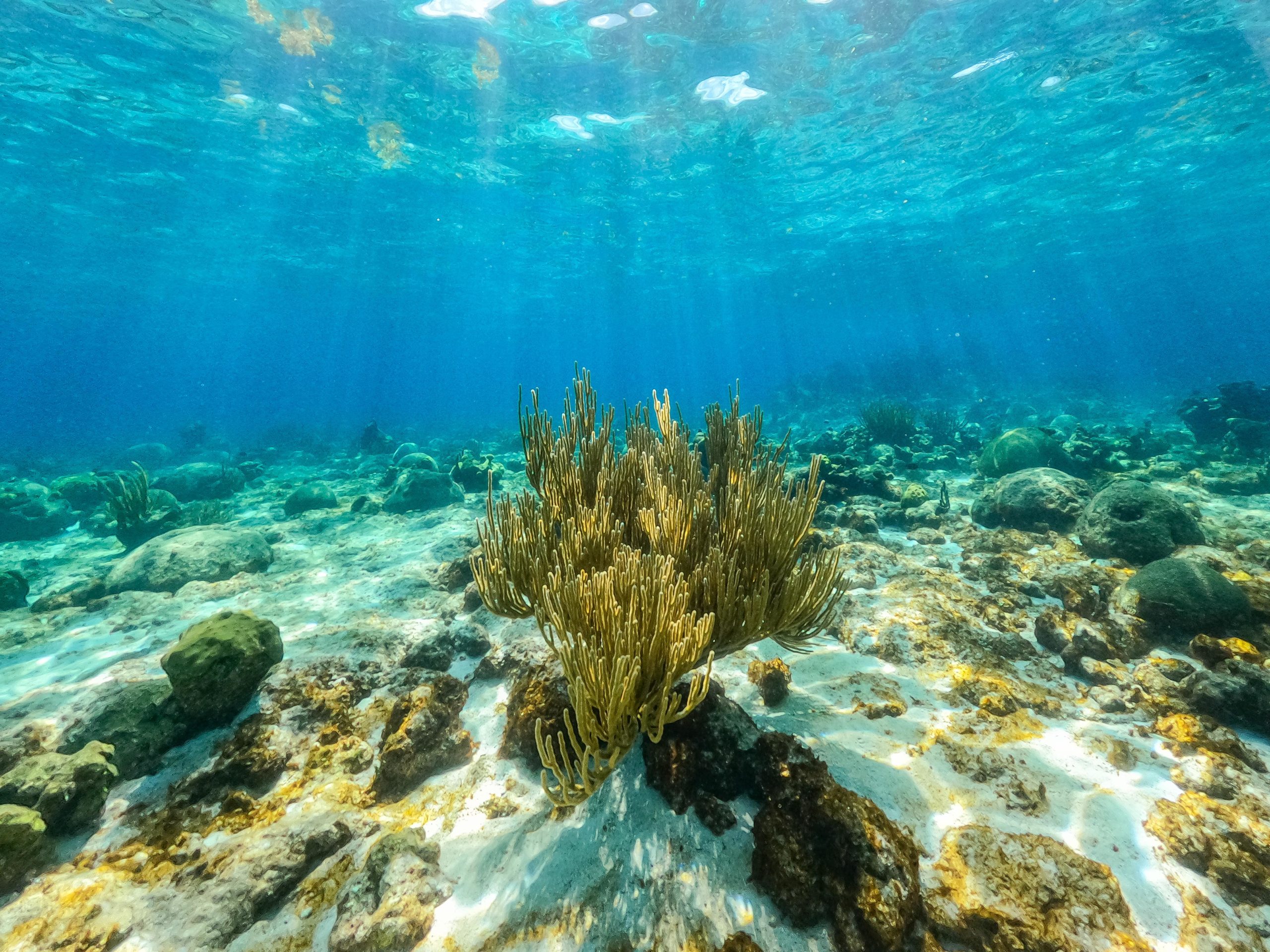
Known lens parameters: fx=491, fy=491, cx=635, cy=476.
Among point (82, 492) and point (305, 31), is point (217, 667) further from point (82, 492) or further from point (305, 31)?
A: point (305, 31)

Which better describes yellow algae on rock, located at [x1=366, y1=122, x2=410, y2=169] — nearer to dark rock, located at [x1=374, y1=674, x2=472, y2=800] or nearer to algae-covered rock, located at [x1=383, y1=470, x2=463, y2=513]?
algae-covered rock, located at [x1=383, y1=470, x2=463, y2=513]

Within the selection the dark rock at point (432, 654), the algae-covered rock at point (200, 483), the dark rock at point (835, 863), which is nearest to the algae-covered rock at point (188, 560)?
Answer: the dark rock at point (432, 654)

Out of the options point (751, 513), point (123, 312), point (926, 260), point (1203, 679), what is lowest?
point (1203, 679)

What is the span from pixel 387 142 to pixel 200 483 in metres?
14.6

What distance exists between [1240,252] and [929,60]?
53028mm

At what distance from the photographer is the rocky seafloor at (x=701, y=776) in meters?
2.27

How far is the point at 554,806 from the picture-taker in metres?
2.89

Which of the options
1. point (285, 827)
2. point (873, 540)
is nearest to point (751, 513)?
point (285, 827)

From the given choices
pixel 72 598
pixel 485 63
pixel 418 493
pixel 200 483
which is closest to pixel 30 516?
pixel 200 483

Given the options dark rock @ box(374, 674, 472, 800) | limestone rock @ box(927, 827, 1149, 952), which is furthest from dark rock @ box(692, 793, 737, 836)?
dark rock @ box(374, 674, 472, 800)

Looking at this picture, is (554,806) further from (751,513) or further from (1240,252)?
(1240,252)

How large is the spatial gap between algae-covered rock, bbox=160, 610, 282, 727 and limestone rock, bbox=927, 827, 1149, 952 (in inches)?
182

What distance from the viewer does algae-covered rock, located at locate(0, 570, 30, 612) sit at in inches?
283

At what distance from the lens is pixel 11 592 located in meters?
7.23
